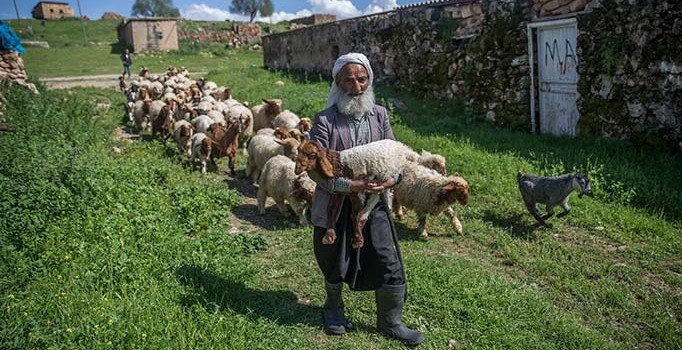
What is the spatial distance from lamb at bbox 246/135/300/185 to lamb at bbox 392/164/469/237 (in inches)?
84.6

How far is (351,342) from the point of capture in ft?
13.2

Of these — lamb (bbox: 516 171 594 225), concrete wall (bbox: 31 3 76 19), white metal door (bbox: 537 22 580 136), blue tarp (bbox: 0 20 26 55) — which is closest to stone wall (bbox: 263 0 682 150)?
white metal door (bbox: 537 22 580 136)

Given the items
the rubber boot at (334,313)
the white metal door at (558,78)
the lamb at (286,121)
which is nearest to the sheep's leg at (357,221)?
the rubber boot at (334,313)

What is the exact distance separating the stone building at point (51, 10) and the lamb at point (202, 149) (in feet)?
219

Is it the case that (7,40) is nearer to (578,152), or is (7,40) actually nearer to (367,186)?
(367,186)

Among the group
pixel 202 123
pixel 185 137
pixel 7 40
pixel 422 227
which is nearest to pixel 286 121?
pixel 202 123

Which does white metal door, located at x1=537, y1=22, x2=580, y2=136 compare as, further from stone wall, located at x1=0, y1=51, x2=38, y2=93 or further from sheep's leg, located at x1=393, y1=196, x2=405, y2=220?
stone wall, located at x1=0, y1=51, x2=38, y2=93

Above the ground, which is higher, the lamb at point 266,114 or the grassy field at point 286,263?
the lamb at point 266,114

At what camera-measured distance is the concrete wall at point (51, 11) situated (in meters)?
62.7

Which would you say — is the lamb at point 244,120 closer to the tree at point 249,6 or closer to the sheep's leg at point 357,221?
the sheep's leg at point 357,221

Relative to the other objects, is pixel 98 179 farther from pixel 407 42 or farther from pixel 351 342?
pixel 407 42

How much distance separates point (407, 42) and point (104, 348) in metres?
12.7

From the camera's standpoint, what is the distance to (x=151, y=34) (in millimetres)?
37188

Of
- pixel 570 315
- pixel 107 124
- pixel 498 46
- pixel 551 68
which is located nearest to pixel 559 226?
pixel 570 315
